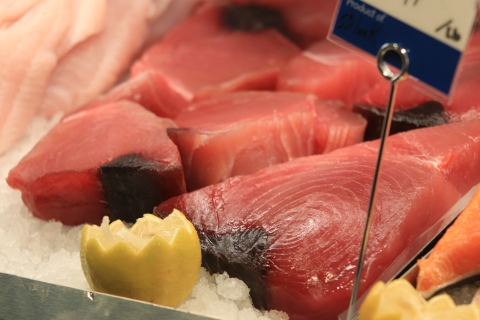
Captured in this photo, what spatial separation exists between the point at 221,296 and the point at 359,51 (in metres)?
0.56

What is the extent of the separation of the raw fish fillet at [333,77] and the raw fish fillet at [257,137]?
21 cm

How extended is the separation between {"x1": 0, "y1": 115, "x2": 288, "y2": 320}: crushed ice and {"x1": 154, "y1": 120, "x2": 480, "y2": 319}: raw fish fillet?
3 centimetres

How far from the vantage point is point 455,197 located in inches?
50.4

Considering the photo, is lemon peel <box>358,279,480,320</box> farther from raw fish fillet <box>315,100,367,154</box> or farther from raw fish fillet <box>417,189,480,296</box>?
raw fish fillet <box>315,100,367,154</box>

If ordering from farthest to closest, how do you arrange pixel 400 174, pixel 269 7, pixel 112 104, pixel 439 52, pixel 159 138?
pixel 269 7, pixel 112 104, pixel 159 138, pixel 400 174, pixel 439 52

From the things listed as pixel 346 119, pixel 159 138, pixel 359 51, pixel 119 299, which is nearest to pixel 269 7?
pixel 346 119

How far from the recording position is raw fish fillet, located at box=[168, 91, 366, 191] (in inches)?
58.9

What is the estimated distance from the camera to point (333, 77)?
181cm

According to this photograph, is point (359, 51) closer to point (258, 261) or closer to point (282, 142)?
point (258, 261)

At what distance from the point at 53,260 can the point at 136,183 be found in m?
0.26

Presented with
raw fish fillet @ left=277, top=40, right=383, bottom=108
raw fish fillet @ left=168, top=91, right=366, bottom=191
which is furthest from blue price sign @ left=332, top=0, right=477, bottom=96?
raw fish fillet @ left=277, top=40, right=383, bottom=108

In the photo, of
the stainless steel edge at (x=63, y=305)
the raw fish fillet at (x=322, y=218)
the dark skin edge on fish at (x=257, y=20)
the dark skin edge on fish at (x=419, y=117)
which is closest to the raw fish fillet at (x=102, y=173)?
the raw fish fillet at (x=322, y=218)

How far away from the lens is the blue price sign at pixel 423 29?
83cm

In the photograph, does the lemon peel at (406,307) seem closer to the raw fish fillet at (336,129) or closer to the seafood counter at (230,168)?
the seafood counter at (230,168)
